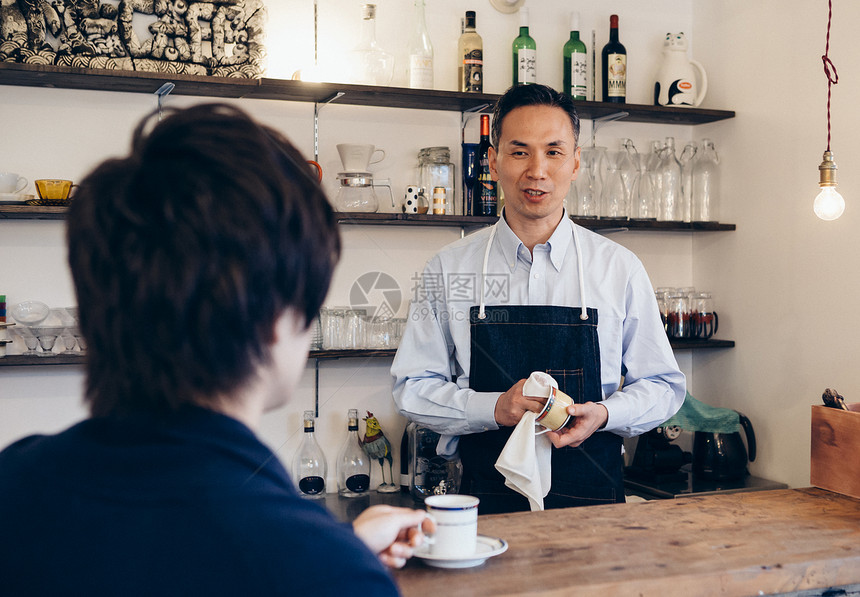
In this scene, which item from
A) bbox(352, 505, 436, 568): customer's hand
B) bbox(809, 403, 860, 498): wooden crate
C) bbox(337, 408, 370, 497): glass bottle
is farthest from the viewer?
bbox(337, 408, 370, 497): glass bottle

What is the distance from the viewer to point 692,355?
3.38 m

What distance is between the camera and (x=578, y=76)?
3045 millimetres

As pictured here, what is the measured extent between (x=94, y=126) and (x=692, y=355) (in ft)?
8.30

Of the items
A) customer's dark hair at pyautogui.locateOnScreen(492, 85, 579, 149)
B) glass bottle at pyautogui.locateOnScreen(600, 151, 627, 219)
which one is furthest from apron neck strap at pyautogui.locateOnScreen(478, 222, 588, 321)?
glass bottle at pyautogui.locateOnScreen(600, 151, 627, 219)

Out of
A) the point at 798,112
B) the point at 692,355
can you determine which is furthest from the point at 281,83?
the point at 692,355

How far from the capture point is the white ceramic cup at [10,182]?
2.42 metres

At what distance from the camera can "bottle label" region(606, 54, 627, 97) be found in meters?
3.09

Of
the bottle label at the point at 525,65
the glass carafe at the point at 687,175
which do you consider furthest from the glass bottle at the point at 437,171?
the glass carafe at the point at 687,175

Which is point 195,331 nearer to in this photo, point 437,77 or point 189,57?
point 189,57

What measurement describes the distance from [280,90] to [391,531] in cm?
199

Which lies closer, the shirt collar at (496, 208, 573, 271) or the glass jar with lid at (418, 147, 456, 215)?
the shirt collar at (496, 208, 573, 271)

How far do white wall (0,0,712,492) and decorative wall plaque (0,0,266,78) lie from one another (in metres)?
0.15

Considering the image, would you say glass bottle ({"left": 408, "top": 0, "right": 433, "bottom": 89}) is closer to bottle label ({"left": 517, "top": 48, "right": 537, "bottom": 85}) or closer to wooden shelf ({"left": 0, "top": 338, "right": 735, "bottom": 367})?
bottle label ({"left": 517, "top": 48, "right": 537, "bottom": 85})

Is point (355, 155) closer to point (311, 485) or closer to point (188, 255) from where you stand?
point (311, 485)
